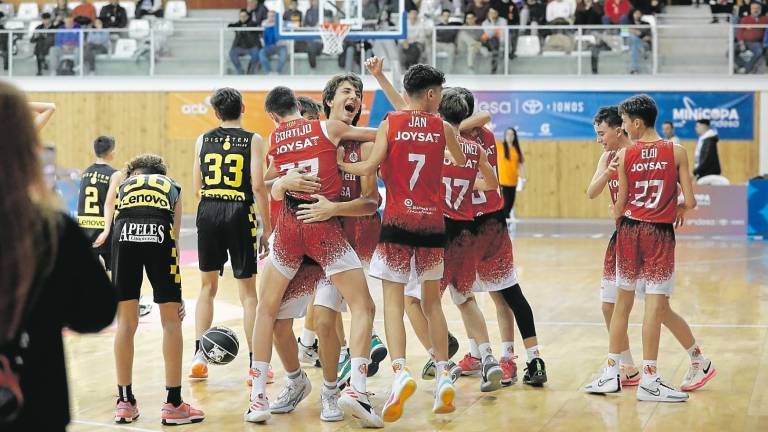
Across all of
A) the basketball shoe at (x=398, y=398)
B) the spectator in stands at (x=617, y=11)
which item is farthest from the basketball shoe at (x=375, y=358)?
the spectator in stands at (x=617, y=11)

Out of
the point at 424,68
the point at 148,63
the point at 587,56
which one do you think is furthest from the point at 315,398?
the point at 148,63

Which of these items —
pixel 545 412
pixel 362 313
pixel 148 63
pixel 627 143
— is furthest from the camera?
pixel 148 63

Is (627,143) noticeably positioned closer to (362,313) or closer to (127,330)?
(362,313)

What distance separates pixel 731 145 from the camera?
22.3m

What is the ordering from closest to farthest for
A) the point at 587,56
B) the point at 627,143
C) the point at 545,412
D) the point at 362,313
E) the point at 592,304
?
1. the point at 362,313
2. the point at 545,412
3. the point at 627,143
4. the point at 592,304
5. the point at 587,56

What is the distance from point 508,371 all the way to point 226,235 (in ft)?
7.11

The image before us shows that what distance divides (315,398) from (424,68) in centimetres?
219

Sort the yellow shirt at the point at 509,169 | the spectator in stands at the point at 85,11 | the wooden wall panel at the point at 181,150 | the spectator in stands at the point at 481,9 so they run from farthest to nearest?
the spectator in stands at the point at 85,11, the wooden wall panel at the point at 181,150, the spectator in stands at the point at 481,9, the yellow shirt at the point at 509,169

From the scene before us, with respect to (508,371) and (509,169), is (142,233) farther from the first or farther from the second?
(509,169)

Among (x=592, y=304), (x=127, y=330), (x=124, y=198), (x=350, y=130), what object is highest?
(x=350, y=130)

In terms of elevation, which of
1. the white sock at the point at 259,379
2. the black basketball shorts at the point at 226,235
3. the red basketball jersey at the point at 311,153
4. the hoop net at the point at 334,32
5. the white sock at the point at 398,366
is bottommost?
the white sock at the point at 259,379

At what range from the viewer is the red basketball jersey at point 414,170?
5711mm

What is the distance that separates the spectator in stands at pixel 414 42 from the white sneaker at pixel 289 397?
15.4 meters

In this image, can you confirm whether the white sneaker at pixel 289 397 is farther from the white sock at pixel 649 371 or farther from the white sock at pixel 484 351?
the white sock at pixel 649 371
